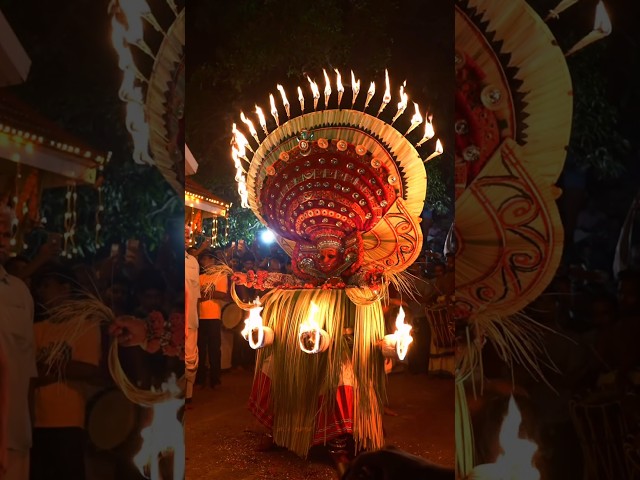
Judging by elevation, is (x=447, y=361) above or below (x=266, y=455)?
above

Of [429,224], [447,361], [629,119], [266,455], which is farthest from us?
[447,361]

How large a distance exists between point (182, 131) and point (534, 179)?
1.14 m

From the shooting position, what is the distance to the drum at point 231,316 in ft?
14.0

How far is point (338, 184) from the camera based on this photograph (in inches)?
117

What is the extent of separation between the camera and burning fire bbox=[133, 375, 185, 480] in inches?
67.2

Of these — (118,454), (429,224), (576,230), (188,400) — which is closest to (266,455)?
(188,400)

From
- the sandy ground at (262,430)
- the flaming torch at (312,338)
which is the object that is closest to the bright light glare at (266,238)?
the flaming torch at (312,338)

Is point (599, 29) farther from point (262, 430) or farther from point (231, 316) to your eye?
point (231, 316)

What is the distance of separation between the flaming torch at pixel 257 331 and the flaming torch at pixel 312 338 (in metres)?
0.26

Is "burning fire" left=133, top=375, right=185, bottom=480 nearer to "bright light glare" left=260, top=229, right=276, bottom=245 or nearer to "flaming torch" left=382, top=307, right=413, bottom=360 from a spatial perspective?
"flaming torch" left=382, top=307, right=413, bottom=360

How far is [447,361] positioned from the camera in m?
4.18

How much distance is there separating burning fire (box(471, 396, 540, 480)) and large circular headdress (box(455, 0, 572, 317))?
0.32 metres

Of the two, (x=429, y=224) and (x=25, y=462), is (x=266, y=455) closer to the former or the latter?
(x=25, y=462)

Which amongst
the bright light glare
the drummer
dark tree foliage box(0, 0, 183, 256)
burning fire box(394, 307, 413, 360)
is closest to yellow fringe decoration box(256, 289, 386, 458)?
burning fire box(394, 307, 413, 360)
